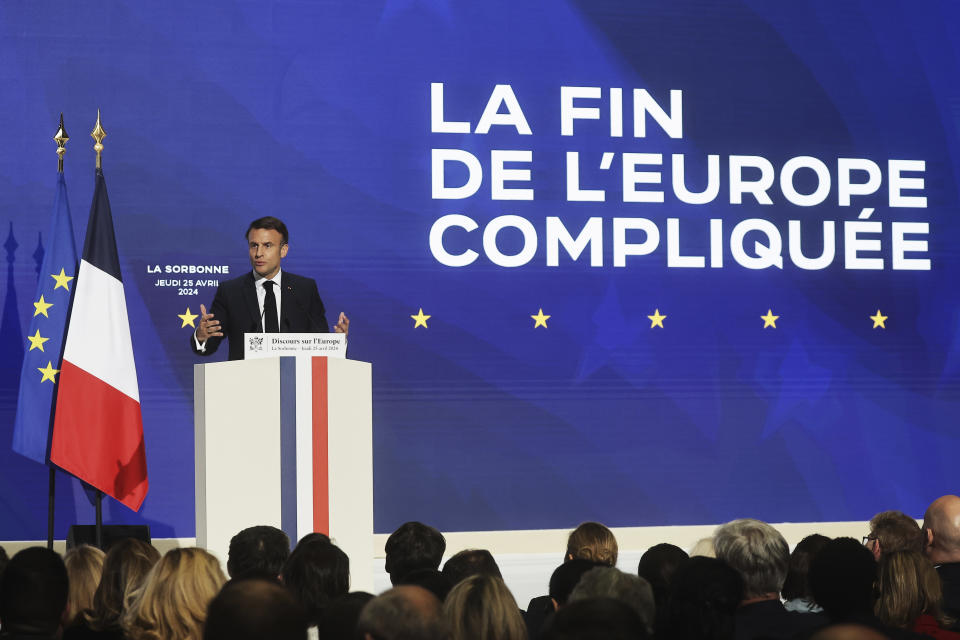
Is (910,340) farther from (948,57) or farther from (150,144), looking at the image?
(150,144)

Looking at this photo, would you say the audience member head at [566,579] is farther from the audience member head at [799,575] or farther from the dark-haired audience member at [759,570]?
the audience member head at [799,575]

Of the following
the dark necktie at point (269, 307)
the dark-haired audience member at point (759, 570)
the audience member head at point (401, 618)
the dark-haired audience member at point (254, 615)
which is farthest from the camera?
the dark necktie at point (269, 307)

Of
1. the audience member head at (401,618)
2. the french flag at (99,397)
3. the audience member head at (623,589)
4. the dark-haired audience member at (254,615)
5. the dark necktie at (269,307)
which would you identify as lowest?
the audience member head at (623,589)

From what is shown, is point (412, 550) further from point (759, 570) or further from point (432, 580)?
point (759, 570)

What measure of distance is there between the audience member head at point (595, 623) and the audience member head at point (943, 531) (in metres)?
2.28

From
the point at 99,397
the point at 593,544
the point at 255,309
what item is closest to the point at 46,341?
the point at 99,397

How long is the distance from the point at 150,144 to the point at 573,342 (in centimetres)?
301

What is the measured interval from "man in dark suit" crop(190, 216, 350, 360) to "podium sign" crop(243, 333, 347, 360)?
56cm

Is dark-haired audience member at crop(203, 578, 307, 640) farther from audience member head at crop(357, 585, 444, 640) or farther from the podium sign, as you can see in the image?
the podium sign

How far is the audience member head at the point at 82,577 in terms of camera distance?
293cm

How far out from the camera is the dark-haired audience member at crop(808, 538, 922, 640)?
2.47 metres

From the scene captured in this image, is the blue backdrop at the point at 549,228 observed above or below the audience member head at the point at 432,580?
above

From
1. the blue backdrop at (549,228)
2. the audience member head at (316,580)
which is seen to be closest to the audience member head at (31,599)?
the audience member head at (316,580)

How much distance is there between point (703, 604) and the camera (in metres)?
2.36
